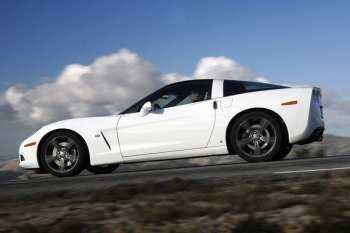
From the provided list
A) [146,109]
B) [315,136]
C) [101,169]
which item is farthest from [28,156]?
[315,136]

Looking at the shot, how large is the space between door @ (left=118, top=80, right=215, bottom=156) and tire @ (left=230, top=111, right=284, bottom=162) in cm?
43

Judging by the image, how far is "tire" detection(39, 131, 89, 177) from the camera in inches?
364

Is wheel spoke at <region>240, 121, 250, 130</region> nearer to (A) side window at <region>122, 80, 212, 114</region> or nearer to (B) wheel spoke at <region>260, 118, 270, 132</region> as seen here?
(B) wheel spoke at <region>260, 118, 270, 132</region>

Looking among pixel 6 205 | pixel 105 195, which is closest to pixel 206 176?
pixel 105 195

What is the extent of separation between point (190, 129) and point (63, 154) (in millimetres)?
2167

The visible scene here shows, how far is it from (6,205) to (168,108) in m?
3.82

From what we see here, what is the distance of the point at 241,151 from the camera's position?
8.58m

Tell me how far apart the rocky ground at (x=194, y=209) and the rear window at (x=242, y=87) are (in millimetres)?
3188

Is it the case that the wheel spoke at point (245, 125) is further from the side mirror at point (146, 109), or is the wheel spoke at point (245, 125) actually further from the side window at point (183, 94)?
the side mirror at point (146, 109)

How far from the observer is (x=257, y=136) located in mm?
8578

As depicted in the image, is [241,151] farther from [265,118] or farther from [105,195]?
[105,195]

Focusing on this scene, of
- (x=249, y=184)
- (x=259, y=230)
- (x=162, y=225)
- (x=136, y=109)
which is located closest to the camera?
(x=259, y=230)

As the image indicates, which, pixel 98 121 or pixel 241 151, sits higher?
pixel 98 121

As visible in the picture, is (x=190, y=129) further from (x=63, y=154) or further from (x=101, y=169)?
(x=101, y=169)
